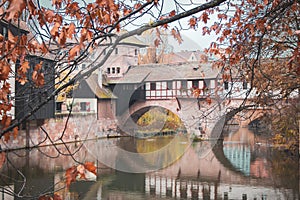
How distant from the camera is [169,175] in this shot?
10172 millimetres

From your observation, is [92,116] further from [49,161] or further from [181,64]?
[49,161]

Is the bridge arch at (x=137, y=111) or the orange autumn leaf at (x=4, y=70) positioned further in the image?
the bridge arch at (x=137, y=111)

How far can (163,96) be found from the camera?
2177 centimetres

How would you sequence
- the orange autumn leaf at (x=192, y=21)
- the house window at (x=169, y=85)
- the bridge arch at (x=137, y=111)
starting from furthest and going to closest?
1. the bridge arch at (x=137, y=111)
2. the house window at (x=169, y=85)
3. the orange autumn leaf at (x=192, y=21)

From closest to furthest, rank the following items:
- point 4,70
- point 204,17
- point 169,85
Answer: point 4,70, point 204,17, point 169,85

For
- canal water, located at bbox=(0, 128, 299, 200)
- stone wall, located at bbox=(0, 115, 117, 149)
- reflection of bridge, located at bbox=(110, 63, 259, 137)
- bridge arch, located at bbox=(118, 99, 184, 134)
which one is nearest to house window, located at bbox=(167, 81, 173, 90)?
reflection of bridge, located at bbox=(110, 63, 259, 137)

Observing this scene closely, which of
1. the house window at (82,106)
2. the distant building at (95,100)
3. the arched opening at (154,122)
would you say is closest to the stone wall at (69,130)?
the distant building at (95,100)

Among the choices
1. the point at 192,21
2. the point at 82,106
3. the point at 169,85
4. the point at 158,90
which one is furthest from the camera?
the point at 82,106

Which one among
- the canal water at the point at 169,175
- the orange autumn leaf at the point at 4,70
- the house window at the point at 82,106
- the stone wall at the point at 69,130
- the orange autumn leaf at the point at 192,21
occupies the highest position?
the orange autumn leaf at the point at 192,21

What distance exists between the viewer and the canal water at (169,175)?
311 inches

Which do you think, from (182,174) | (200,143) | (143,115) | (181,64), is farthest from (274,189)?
(143,115)

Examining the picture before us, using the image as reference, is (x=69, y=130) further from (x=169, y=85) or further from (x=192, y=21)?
(x=192, y=21)

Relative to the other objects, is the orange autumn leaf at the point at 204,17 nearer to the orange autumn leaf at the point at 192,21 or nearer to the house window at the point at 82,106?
the orange autumn leaf at the point at 192,21

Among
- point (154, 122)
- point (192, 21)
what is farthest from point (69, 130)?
point (192, 21)
